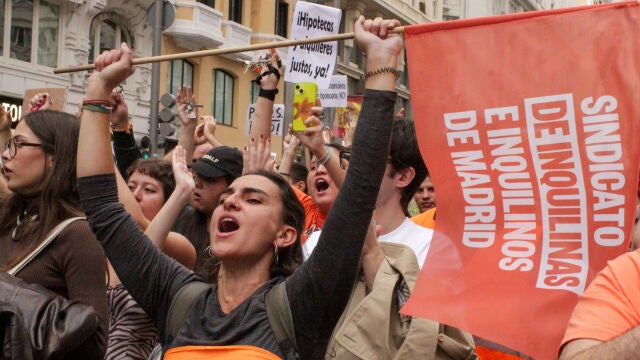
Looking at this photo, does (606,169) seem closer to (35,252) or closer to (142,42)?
(35,252)

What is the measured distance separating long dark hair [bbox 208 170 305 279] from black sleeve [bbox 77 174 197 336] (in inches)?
11.9

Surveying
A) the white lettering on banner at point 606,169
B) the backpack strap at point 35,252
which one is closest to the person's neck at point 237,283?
the backpack strap at point 35,252

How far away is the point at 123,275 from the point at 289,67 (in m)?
3.87

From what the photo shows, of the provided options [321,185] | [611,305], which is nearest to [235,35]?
[321,185]

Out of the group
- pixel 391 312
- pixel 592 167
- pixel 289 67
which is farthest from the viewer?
pixel 289 67

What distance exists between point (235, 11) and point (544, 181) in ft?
73.7

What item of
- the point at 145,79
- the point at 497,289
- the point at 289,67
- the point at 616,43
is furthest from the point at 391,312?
the point at 145,79

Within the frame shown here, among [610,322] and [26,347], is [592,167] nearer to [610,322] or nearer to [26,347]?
[610,322]

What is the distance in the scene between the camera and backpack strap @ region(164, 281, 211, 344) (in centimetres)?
259

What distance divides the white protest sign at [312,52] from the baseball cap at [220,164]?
1751 millimetres

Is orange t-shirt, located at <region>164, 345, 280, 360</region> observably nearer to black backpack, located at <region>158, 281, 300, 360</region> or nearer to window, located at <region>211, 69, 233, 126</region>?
black backpack, located at <region>158, 281, 300, 360</region>

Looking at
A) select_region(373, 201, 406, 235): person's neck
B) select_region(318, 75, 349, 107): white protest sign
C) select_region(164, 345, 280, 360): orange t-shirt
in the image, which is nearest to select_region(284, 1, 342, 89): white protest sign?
select_region(318, 75, 349, 107): white protest sign

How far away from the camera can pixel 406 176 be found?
3.55 metres

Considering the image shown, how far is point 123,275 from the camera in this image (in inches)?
105
